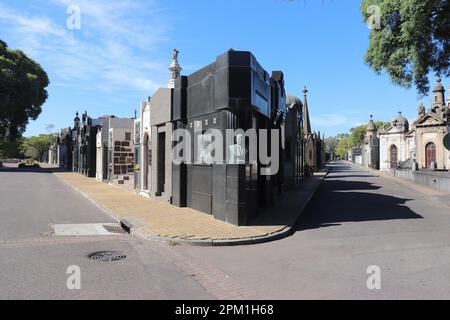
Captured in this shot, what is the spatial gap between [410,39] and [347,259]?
10.6 m

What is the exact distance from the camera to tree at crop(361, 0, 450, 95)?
44.1ft

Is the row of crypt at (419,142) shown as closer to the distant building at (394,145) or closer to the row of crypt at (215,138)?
the distant building at (394,145)

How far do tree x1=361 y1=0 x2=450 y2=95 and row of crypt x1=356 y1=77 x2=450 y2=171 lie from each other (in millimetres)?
17267

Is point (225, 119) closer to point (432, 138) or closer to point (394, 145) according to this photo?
point (432, 138)

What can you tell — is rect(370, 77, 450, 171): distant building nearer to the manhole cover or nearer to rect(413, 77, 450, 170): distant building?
rect(413, 77, 450, 170): distant building

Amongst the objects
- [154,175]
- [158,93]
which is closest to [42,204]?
[154,175]

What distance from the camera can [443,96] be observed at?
49688 millimetres

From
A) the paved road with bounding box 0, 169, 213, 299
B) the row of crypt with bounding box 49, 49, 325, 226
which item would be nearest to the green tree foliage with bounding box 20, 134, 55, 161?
the row of crypt with bounding box 49, 49, 325, 226

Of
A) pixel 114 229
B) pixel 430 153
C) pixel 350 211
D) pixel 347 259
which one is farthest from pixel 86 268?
pixel 430 153

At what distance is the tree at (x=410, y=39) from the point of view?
13.4m

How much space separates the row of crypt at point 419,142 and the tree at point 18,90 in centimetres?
4586

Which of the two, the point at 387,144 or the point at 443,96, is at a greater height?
the point at 443,96
